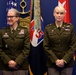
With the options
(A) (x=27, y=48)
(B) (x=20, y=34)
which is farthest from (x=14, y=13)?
(A) (x=27, y=48)

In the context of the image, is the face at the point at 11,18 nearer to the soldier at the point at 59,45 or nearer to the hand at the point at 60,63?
the soldier at the point at 59,45

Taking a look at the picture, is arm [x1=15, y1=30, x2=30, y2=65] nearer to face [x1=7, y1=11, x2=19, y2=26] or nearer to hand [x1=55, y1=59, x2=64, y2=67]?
face [x1=7, y1=11, x2=19, y2=26]

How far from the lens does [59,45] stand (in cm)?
273

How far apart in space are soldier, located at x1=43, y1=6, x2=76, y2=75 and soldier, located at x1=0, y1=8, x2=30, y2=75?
30 centimetres

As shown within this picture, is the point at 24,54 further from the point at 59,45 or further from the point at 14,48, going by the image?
the point at 59,45

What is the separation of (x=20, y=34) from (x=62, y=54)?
1.96ft

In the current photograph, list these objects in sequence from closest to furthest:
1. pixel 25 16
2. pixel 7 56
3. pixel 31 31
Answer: pixel 7 56, pixel 31 31, pixel 25 16

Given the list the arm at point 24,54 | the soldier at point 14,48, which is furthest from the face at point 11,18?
the arm at point 24,54

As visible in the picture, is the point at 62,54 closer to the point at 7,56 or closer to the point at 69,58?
the point at 69,58

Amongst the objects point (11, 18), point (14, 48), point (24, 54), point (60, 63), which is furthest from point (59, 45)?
point (11, 18)

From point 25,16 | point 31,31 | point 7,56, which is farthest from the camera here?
point 25,16

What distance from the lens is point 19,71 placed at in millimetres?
2684

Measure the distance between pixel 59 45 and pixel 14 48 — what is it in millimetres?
576

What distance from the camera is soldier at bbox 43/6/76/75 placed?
2.70 m
